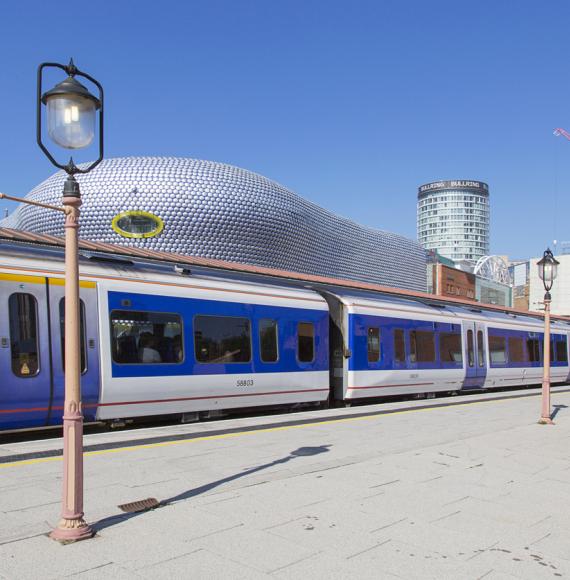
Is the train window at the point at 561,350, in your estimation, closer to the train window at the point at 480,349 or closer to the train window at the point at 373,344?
the train window at the point at 480,349

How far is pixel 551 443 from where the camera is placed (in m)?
10.7

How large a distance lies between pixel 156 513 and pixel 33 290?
5.38 metres

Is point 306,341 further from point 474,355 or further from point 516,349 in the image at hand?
point 516,349

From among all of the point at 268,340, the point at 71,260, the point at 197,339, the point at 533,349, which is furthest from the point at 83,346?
the point at 533,349

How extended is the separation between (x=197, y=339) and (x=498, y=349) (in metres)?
15.5

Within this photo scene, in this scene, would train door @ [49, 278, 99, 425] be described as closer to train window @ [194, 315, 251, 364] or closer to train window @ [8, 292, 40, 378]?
train window @ [8, 292, 40, 378]

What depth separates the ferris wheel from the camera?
154 meters

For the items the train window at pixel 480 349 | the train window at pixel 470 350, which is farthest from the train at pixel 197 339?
the train window at pixel 480 349

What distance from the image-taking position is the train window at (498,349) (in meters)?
24.2

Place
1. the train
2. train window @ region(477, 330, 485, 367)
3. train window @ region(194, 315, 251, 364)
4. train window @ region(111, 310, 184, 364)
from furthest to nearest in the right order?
train window @ region(477, 330, 485, 367) → train window @ region(194, 315, 251, 364) → train window @ region(111, 310, 184, 364) → the train

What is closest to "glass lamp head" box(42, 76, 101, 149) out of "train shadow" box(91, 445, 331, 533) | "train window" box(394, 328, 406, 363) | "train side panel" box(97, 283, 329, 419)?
"train shadow" box(91, 445, 331, 533)

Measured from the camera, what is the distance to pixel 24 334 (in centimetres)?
985

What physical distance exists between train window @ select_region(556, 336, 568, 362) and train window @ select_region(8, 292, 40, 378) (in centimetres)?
2645

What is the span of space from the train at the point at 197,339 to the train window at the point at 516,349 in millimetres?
5385
